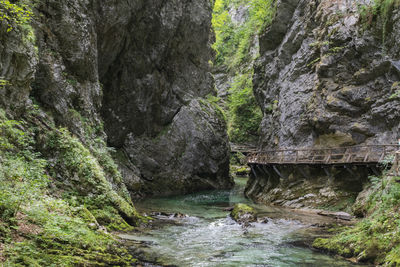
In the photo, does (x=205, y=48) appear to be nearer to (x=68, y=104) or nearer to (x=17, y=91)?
(x=68, y=104)

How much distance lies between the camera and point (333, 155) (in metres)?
17.0

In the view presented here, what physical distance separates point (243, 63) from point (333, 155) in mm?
37668

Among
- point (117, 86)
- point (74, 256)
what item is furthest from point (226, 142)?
point (74, 256)

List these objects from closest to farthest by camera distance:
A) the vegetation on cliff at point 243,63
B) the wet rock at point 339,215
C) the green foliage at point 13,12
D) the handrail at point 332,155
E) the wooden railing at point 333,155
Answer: the green foliage at point 13,12 < the wet rock at point 339,215 < the wooden railing at point 333,155 < the handrail at point 332,155 < the vegetation on cliff at point 243,63

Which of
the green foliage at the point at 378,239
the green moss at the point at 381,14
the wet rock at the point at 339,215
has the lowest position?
the wet rock at the point at 339,215

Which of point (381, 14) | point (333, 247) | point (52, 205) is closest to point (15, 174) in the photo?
point (52, 205)

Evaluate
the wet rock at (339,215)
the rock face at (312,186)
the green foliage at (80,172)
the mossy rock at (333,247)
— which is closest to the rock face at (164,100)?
the rock face at (312,186)

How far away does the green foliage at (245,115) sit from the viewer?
40.4 metres

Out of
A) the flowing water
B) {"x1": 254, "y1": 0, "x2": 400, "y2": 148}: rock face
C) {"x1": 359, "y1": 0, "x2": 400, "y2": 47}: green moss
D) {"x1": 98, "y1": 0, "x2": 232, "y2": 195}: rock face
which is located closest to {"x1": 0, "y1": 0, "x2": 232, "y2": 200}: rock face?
{"x1": 98, "y1": 0, "x2": 232, "y2": 195}: rock face

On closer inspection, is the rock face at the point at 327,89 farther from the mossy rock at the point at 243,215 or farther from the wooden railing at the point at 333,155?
the mossy rock at the point at 243,215

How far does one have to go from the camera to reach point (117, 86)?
2311 centimetres

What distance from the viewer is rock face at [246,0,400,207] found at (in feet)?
54.5

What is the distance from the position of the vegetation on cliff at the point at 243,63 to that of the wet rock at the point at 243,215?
18942 mm

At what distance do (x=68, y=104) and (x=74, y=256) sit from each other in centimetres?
911
